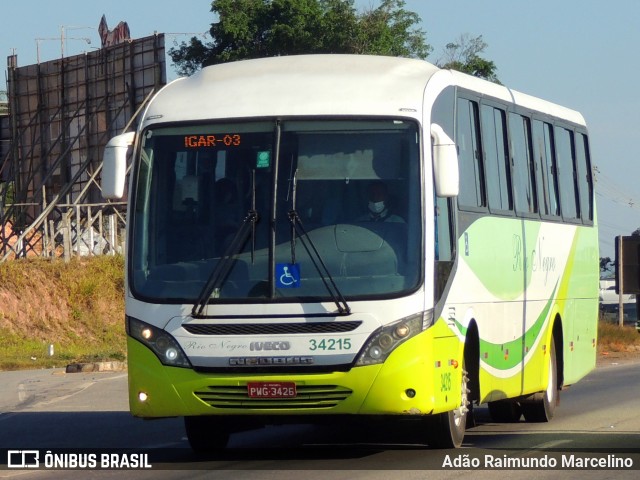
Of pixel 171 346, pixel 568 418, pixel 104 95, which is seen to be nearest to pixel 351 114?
pixel 171 346

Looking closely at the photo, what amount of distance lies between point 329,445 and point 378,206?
3086mm

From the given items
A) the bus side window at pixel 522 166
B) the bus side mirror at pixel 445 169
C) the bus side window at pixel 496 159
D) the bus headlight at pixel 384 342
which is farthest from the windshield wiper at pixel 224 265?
the bus side window at pixel 522 166

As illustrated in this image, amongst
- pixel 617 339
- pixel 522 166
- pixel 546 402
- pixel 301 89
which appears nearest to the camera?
pixel 301 89

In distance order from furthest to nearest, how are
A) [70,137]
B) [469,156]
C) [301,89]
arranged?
[70,137], [469,156], [301,89]

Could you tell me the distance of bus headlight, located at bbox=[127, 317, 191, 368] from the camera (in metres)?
11.2

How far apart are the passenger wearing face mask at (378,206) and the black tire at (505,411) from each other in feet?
17.8

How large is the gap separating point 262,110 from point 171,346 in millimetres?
2184

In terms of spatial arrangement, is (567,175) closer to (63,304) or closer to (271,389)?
(271,389)

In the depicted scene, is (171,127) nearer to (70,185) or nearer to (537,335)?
(537,335)

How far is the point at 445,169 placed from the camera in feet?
37.1

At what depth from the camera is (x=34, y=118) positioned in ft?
168

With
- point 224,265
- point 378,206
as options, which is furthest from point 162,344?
point 378,206

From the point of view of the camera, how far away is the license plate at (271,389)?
10961 millimetres

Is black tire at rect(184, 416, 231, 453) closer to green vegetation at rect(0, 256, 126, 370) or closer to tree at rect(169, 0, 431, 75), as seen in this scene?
green vegetation at rect(0, 256, 126, 370)
